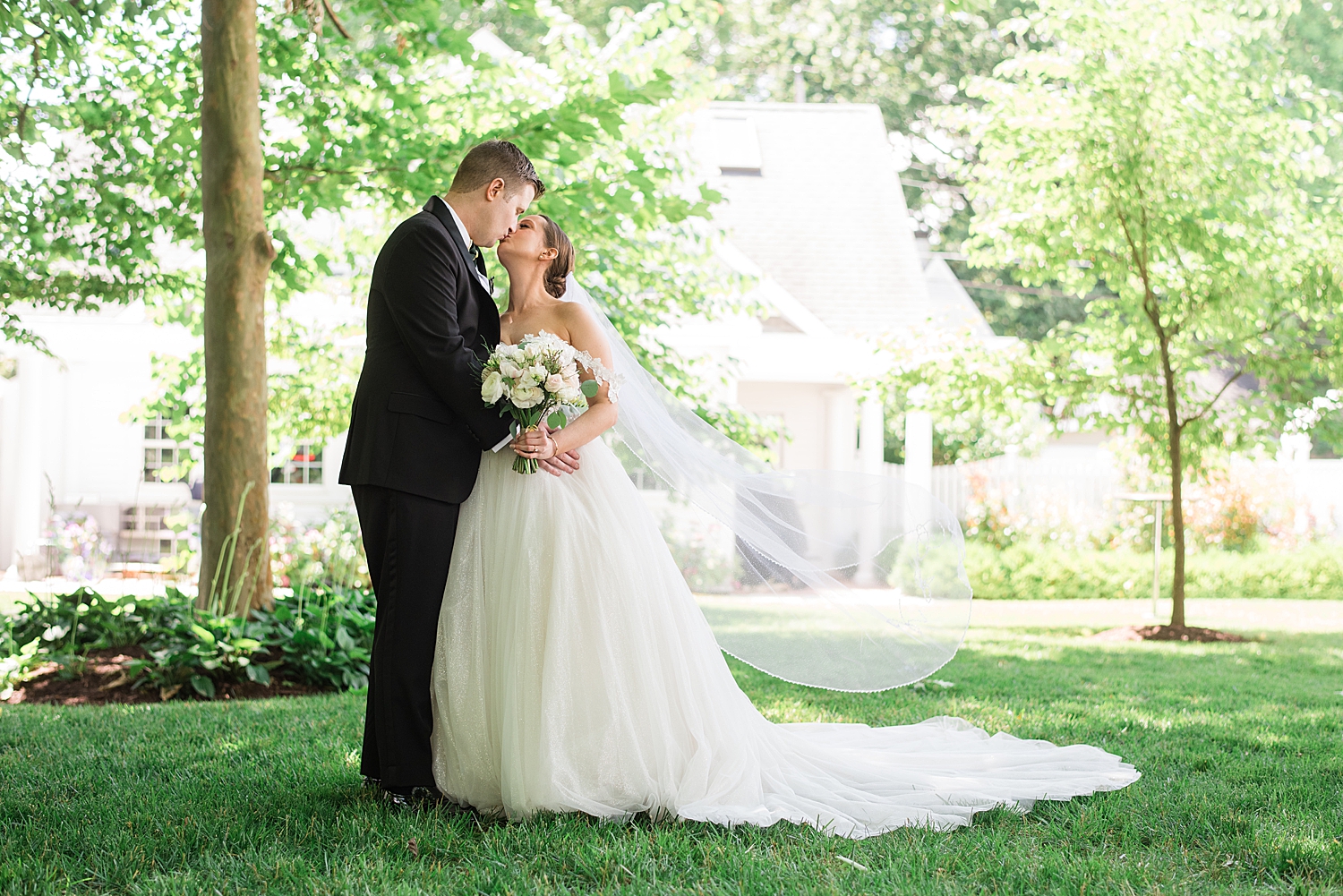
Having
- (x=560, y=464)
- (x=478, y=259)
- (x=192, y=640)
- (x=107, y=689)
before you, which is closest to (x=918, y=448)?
(x=192, y=640)

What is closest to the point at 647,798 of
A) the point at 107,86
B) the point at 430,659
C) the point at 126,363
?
the point at 430,659

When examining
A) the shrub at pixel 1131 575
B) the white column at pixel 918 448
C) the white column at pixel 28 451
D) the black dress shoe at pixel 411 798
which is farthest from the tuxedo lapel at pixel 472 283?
the white column at pixel 28 451

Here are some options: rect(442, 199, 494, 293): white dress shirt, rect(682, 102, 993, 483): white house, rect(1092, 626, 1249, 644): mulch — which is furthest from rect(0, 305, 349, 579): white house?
rect(442, 199, 494, 293): white dress shirt

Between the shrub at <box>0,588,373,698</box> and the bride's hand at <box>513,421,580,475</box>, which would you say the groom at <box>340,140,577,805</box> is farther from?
the shrub at <box>0,588,373,698</box>

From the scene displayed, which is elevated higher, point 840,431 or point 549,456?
point 840,431

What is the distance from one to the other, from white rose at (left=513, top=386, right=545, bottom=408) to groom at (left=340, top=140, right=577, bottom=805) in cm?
18

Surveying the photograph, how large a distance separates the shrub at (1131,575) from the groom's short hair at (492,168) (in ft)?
37.6

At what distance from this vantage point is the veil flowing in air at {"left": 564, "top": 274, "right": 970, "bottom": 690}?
14.2 feet

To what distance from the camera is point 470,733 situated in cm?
367

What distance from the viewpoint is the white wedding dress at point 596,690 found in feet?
11.7

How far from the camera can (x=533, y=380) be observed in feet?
11.5

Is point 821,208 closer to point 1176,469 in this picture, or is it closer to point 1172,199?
point 1172,199

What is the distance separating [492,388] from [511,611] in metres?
0.73

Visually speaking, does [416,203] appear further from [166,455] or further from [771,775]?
[166,455]
